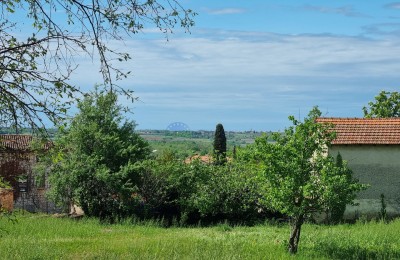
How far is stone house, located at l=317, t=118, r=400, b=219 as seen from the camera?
30.2 metres

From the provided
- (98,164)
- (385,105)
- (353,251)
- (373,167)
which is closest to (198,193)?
(98,164)

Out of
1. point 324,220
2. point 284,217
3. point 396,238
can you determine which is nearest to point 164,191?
point 284,217

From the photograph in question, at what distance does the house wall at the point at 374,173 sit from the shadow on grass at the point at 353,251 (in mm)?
13230

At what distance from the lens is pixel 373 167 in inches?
1200

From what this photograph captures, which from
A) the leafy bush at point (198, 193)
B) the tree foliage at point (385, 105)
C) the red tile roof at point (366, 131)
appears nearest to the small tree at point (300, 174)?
the leafy bush at point (198, 193)

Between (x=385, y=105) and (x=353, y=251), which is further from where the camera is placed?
(x=385, y=105)

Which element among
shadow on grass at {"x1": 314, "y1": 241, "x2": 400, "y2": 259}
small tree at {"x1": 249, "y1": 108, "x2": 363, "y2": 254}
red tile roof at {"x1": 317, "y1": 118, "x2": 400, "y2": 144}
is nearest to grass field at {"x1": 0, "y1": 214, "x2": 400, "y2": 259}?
shadow on grass at {"x1": 314, "y1": 241, "x2": 400, "y2": 259}

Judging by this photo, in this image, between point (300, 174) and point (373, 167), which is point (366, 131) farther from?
point (300, 174)

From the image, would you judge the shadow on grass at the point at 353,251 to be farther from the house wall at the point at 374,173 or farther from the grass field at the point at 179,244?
the house wall at the point at 374,173

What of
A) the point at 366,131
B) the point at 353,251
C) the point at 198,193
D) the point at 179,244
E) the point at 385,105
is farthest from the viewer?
the point at 385,105

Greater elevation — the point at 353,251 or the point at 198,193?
the point at 198,193

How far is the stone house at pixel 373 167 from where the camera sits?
99.0 feet

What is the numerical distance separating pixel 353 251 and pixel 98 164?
14633mm

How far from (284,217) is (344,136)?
6.09 meters
